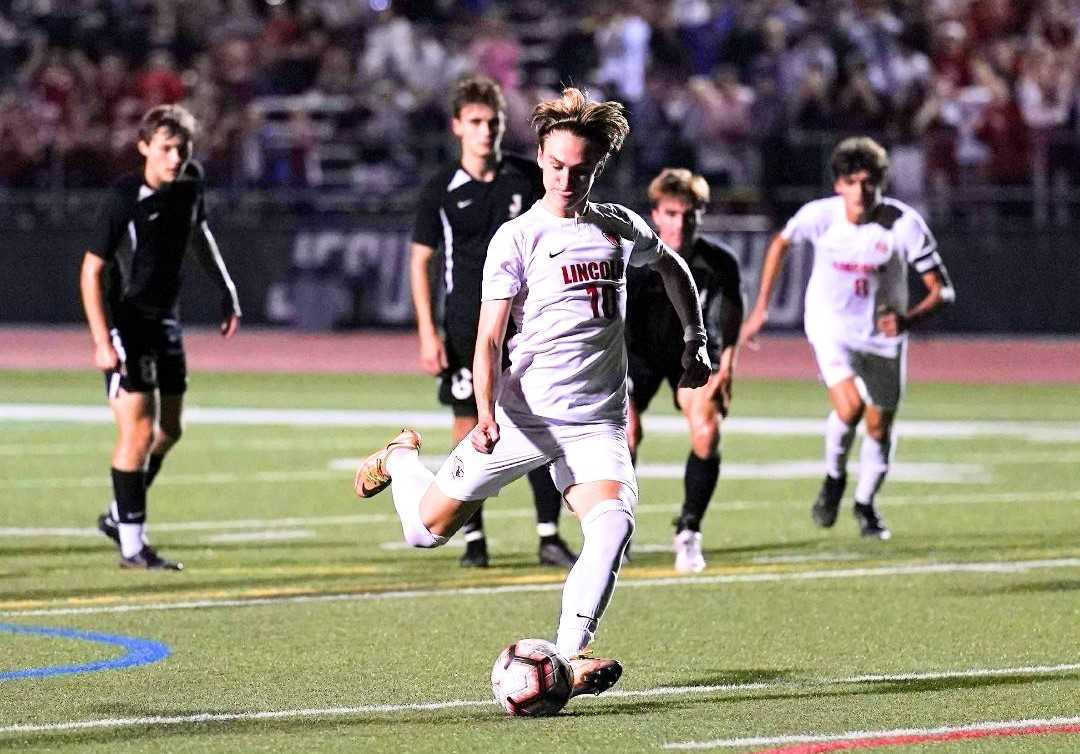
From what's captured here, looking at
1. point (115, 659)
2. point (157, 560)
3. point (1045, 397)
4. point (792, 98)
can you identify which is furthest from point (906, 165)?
point (115, 659)

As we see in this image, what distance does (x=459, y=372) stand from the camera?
417 inches

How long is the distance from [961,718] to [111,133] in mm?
23175

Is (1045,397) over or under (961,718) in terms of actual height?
under

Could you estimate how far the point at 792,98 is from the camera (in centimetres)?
2541

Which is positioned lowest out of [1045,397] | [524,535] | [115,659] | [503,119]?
[1045,397]

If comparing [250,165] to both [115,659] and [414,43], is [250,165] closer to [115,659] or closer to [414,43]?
[414,43]

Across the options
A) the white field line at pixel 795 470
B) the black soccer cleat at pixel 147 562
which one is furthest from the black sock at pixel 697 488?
the white field line at pixel 795 470

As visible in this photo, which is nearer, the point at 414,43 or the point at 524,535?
the point at 524,535

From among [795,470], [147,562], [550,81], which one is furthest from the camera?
[550,81]

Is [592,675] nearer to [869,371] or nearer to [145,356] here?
[145,356]

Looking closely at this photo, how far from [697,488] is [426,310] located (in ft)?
5.19

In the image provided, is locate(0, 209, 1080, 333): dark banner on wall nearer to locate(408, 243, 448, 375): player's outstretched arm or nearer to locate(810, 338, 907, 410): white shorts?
locate(810, 338, 907, 410): white shorts

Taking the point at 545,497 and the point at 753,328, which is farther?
the point at 753,328

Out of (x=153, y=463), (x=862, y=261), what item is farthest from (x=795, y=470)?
(x=153, y=463)
